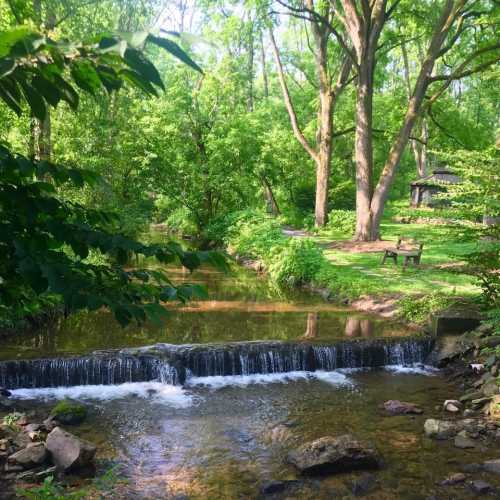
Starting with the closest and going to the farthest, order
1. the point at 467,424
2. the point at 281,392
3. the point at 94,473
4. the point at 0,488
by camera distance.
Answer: the point at 0,488, the point at 94,473, the point at 467,424, the point at 281,392

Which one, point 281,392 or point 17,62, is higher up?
point 17,62

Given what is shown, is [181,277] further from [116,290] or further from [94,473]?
[116,290]

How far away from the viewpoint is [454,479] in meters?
6.46

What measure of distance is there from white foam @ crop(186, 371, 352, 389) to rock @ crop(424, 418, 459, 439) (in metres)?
2.47

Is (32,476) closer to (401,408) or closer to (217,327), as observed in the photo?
(401,408)

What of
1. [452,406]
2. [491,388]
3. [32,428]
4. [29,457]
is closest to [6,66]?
[29,457]

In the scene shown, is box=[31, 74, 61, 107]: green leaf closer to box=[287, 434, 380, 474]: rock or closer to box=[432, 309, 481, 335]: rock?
box=[287, 434, 380, 474]: rock

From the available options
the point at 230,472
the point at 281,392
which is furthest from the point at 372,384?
the point at 230,472

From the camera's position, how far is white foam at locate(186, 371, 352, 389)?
404 inches

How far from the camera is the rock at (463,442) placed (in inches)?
290

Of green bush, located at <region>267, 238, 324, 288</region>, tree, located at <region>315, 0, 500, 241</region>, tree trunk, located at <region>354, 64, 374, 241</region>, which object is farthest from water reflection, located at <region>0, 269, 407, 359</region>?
tree, located at <region>315, 0, 500, 241</region>

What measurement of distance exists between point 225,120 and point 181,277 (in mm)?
9889

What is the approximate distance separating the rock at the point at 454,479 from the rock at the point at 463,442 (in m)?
0.91

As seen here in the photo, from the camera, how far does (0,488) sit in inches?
237
